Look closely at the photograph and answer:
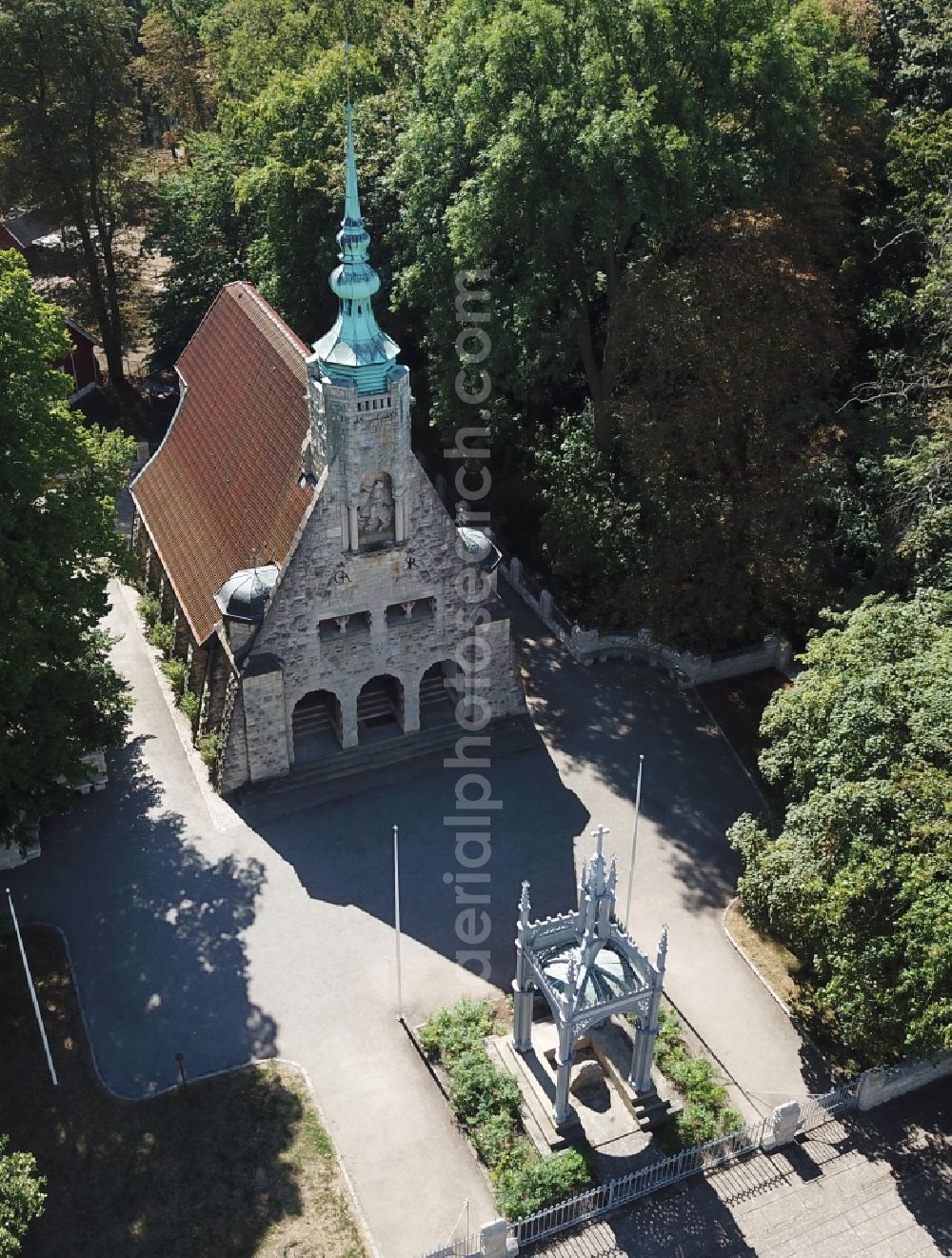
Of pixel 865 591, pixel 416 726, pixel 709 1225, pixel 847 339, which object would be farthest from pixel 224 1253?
pixel 847 339

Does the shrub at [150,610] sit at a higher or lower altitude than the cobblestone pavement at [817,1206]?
higher

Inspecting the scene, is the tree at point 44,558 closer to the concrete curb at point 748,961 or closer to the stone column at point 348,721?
the stone column at point 348,721

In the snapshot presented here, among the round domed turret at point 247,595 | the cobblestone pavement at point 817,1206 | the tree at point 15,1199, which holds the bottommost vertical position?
the cobblestone pavement at point 817,1206

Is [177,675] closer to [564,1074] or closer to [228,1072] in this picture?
[228,1072]

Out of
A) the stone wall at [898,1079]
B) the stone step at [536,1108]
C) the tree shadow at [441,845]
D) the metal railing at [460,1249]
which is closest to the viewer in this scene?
the metal railing at [460,1249]

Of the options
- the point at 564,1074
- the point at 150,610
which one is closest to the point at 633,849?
the point at 564,1074

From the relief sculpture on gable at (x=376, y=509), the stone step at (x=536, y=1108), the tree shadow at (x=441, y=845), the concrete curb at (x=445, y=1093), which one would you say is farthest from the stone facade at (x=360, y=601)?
the stone step at (x=536, y=1108)

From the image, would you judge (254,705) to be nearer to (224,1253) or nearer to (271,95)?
(224,1253)
